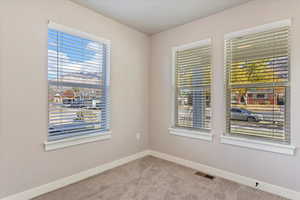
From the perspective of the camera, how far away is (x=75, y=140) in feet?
7.54

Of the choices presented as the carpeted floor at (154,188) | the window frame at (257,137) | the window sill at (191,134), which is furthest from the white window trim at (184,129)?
the carpeted floor at (154,188)

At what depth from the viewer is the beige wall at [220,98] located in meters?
1.94

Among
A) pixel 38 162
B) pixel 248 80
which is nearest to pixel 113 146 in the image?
pixel 38 162

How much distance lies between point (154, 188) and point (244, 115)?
5.38ft

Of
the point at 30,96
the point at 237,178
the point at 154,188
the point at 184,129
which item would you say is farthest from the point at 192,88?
the point at 30,96

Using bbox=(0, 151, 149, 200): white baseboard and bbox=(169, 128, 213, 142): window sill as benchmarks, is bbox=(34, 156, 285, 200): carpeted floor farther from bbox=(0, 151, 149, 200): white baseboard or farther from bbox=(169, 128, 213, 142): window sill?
bbox=(169, 128, 213, 142): window sill

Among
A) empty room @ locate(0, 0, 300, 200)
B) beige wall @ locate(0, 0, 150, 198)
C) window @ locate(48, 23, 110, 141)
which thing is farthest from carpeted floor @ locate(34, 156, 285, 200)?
window @ locate(48, 23, 110, 141)

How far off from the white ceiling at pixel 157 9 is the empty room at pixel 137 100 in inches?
0.7

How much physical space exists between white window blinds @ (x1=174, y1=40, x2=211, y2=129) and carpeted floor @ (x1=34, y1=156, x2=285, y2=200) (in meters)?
0.88

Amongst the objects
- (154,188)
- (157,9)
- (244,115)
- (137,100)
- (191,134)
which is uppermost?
(157,9)

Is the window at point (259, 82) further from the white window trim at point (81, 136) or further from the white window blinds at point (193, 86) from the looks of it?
the white window trim at point (81, 136)

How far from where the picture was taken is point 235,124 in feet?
7.90

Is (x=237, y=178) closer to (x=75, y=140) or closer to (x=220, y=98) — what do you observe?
(x=220, y=98)

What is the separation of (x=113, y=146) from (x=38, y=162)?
111 centimetres
